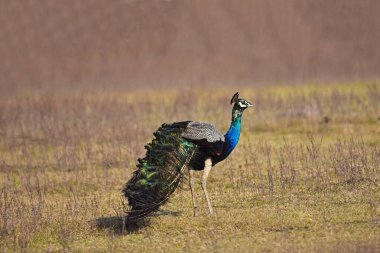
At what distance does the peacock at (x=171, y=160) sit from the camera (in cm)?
973

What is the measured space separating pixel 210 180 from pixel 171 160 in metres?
3.28

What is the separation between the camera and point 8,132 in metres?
19.5

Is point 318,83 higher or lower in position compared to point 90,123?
higher

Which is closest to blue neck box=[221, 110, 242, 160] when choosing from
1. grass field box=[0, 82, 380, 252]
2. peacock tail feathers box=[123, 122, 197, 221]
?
peacock tail feathers box=[123, 122, 197, 221]

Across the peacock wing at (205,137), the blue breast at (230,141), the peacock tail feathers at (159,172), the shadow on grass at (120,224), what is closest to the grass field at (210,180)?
the shadow on grass at (120,224)

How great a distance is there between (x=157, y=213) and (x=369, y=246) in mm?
3290

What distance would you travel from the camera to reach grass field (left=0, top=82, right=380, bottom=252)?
9.61 metres

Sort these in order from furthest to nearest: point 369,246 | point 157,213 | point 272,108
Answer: point 272,108 < point 157,213 < point 369,246

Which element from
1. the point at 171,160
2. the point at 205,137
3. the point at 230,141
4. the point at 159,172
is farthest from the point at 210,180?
the point at 159,172

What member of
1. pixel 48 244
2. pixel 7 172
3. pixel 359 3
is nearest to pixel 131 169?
pixel 7 172

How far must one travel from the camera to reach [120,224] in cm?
1027

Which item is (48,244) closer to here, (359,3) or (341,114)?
(341,114)

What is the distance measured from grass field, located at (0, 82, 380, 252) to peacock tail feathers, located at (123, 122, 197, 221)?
1.44ft

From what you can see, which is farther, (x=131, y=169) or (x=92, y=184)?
(x=131, y=169)
